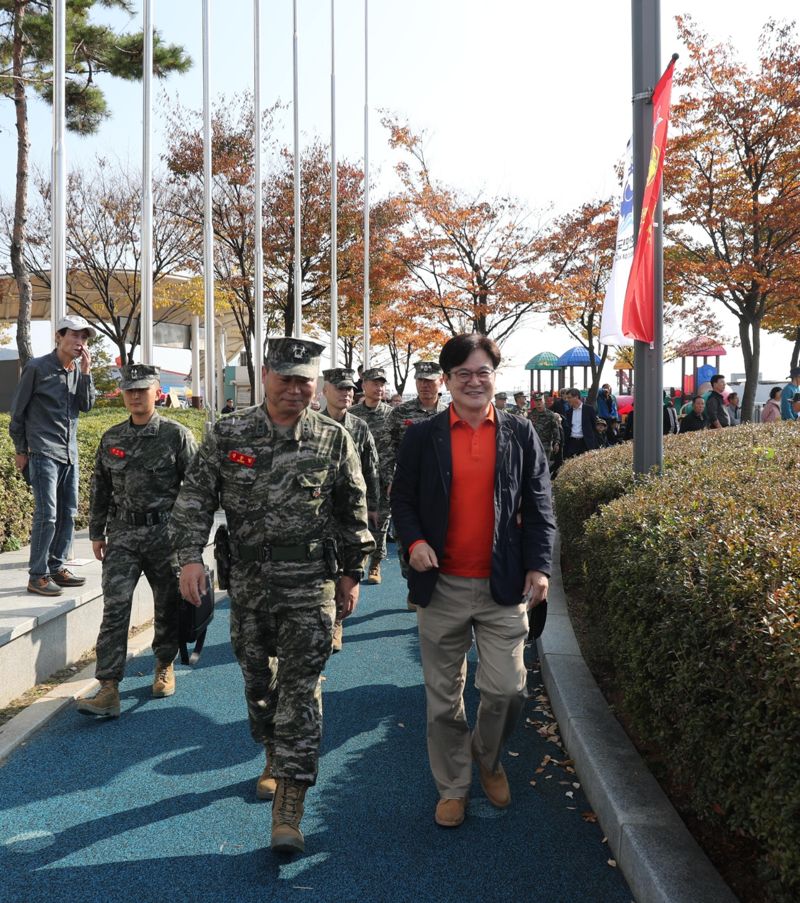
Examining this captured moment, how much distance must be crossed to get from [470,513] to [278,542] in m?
0.85

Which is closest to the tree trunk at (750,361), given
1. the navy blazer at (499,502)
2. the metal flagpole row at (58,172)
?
the metal flagpole row at (58,172)

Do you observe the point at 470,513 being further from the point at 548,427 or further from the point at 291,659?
the point at 548,427

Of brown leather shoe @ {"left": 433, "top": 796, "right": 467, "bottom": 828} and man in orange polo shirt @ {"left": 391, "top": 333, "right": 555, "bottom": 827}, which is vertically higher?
man in orange polo shirt @ {"left": 391, "top": 333, "right": 555, "bottom": 827}

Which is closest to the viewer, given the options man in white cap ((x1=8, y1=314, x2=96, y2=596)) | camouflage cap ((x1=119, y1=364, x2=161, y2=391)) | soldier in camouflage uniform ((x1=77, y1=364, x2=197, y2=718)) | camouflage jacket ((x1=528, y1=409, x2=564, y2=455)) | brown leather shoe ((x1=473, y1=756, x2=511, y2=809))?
brown leather shoe ((x1=473, y1=756, x2=511, y2=809))

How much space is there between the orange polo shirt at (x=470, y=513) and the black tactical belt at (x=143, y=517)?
2.23m

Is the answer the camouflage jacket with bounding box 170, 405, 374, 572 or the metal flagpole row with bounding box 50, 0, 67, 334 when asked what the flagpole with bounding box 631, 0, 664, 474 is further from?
the metal flagpole row with bounding box 50, 0, 67, 334

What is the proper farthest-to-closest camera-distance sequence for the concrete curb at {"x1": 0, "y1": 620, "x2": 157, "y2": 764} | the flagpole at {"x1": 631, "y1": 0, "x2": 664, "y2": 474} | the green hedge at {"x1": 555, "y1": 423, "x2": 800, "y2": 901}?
the flagpole at {"x1": 631, "y1": 0, "x2": 664, "y2": 474} → the concrete curb at {"x1": 0, "y1": 620, "x2": 157, "y2": 764} → the green hedge at {"x1": 555, "y1": 423, "x2": 800, "y2": 901}

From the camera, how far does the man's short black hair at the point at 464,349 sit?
374 cm

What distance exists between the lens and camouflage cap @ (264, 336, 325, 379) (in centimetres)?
362

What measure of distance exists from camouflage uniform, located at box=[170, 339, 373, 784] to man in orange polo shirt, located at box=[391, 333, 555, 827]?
399 millimetres

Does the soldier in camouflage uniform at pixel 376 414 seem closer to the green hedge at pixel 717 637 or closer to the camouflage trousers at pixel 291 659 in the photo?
the green hedge at pixel 717 637

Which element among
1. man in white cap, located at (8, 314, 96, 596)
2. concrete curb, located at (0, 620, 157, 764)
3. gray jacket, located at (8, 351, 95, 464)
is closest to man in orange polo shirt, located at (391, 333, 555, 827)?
concrete curb, located at (0, 620, 157, 764)

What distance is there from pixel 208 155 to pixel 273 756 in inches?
475

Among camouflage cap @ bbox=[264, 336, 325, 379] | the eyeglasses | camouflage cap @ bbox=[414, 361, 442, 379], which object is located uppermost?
camouflage cap @ bbox=[414, 361, 442, 379]
